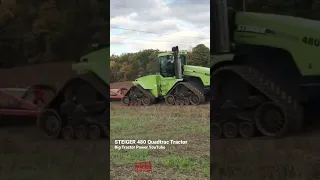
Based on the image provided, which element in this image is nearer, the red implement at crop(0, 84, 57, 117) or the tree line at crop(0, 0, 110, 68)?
the tree line at crop(0, 0, 110, 68)

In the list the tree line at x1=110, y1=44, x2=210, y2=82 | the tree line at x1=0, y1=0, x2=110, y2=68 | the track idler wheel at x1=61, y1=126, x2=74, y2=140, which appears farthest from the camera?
the track idler wheel at x1=61, y1=126, x2=74, y2=140

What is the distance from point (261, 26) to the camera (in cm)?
371

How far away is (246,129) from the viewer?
376 cm

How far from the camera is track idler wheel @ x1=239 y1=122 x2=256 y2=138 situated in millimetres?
3740

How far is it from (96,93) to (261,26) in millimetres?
1523

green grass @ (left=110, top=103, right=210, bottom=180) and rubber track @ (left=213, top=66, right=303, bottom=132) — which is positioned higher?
rubber track @ (left=213, top=66, right=303, bottom=132)

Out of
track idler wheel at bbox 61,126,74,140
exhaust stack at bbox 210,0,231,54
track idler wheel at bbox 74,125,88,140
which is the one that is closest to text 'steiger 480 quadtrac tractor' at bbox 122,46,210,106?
exhaust stack at bbox 210,0,231,54

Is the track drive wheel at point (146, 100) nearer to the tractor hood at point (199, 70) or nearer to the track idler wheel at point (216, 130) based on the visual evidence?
the tractor hood at point (199, 70)

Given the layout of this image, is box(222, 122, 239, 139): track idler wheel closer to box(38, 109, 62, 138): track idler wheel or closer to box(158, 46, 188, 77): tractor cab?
box(158, 46, 188, 77): tractor cab

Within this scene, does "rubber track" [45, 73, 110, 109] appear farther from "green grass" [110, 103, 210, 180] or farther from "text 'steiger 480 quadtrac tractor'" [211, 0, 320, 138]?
"text 'steiger 480 quadtrac tractor'" [211, 0, 320, 138]

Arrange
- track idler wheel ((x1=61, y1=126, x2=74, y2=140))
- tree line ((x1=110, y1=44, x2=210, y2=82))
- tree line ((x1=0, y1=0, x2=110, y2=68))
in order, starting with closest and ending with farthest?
tree line ((x1=110, y1=44, x2=210, y2=82)) → tree line ((x1=0, y1=0, x2=110, y2=68)) → track idler wheel ((x1=61, y1=126, x2=74, y2=140))

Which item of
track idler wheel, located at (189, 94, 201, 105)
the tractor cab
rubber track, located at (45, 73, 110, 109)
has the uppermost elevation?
the tractor cab

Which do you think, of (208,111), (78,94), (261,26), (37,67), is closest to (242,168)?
(208,111)

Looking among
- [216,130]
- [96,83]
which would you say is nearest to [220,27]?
[216,130]
